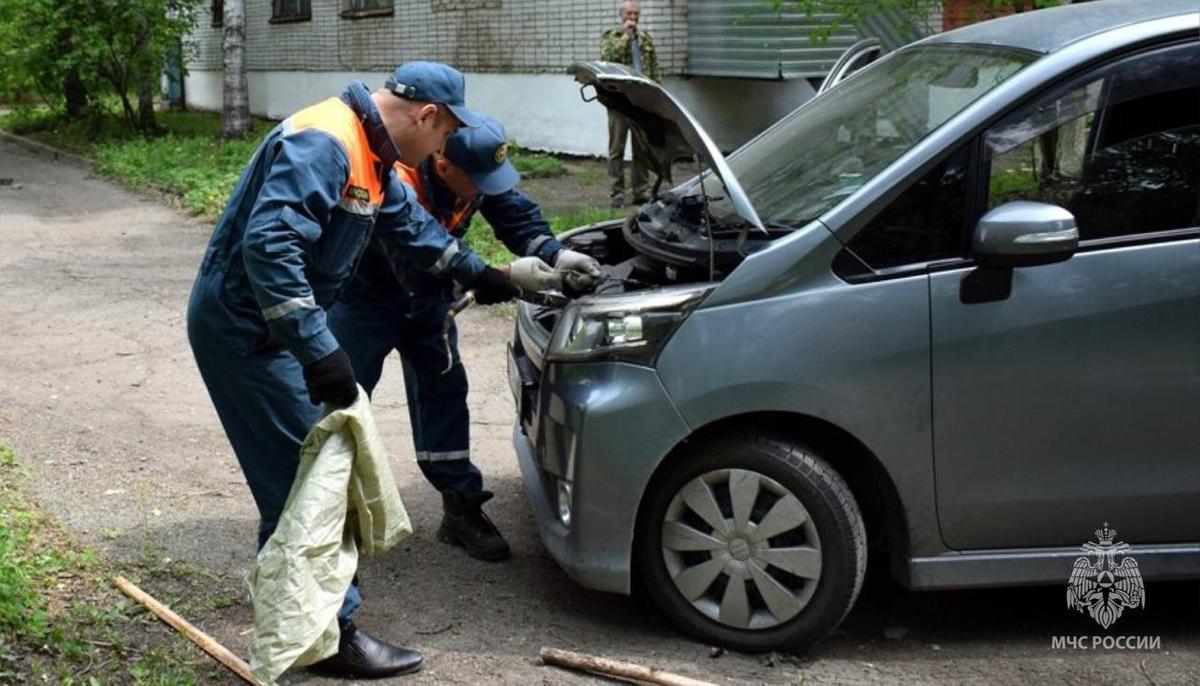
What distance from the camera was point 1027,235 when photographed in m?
3.72

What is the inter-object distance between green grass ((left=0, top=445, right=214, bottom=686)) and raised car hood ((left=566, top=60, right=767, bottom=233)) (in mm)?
2026

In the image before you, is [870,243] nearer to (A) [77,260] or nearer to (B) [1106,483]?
(B) [1106,483]

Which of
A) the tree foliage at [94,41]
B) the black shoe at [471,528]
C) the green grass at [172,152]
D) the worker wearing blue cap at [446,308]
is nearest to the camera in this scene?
the worker wearing blue cap at [446,308]

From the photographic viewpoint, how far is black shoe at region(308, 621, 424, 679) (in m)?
3.88

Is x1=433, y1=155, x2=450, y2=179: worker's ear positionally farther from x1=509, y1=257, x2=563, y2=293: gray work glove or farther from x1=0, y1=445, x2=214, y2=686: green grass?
x1=0, y1=445, x2=214, y2=686: green grass

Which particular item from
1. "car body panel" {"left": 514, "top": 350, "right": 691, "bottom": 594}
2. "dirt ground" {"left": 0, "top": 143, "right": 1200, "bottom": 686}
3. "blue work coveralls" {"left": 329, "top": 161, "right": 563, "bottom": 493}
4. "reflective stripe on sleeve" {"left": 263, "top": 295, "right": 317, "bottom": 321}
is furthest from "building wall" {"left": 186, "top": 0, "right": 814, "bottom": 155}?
"reflective stripe on sleeve" {"left": 263, "top": 295, "right": 317, "bottom": 321}

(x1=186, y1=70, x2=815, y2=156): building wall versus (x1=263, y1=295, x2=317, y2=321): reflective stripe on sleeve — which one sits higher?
(x1=186, y1=70, x2=815, y2=156): building wall

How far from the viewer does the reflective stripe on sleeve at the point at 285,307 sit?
3.52 m

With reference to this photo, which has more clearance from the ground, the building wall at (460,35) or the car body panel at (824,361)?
the building wall at (460,35)

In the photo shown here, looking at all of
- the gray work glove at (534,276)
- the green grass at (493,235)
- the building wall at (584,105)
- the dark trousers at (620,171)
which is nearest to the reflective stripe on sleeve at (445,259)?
the gray work glove at (534,276)

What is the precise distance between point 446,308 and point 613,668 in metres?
1.53

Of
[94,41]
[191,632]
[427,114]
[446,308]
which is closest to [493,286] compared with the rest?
[446,308]

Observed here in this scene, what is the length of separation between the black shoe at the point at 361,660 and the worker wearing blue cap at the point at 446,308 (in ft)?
3.16

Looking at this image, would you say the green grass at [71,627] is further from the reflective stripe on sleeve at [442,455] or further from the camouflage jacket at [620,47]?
the camouflage jacket at [620,47]
